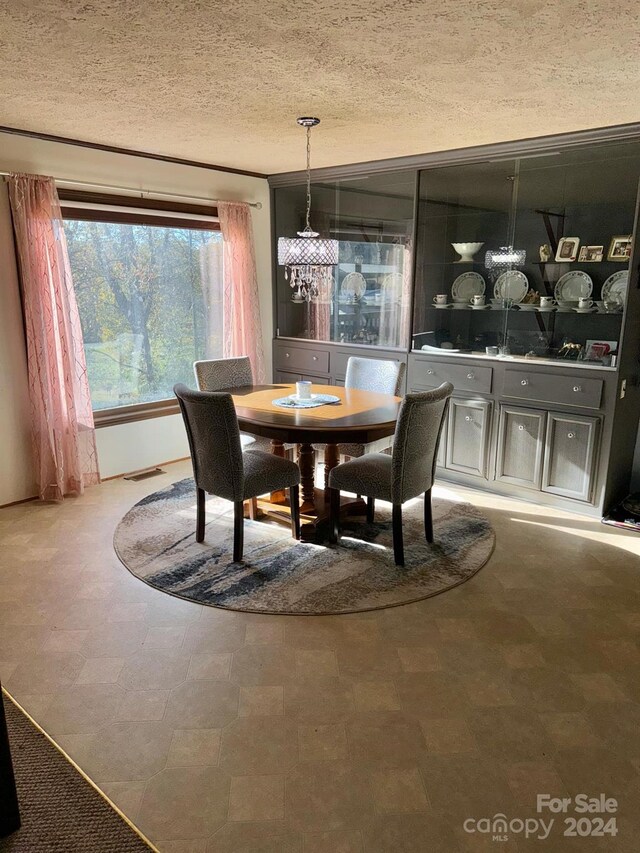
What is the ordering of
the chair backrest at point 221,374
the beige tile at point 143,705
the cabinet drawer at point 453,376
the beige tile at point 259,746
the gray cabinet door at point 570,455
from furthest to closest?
the cabinet drawer at point 453,376 < the chair backrest at point 221,374 < the gray cabinet door at point 570,455 < the beige tile at point 143,705 < the beige tile at point 259,746

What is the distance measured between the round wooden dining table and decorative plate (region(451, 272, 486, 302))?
1086 mm

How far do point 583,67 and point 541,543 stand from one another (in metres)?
2.37

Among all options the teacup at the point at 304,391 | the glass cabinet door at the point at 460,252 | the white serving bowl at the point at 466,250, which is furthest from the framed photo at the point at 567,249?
the teacup at the point at 304,391

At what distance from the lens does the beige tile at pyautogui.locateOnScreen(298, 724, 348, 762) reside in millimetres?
1946

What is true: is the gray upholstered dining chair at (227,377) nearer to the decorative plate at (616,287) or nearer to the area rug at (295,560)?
the area rug at (295,560)

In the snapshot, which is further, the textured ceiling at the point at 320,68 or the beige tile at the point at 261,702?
the beige tile at the point at 261,702

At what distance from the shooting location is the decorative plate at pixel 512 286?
413 centimetres

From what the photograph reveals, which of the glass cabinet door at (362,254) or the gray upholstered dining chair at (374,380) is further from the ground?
the glass cabinet door at (362,254)

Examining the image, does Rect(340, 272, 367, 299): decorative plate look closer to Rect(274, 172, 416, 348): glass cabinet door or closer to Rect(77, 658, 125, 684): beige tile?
A: Rect(274, 172, 416, 348): glass cabinet door

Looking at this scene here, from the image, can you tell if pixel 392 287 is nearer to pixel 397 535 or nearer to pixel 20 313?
pixel 397 535

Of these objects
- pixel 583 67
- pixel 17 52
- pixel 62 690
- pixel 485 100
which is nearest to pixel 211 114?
pixel 17 52

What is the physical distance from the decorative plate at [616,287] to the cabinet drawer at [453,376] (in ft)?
2.77

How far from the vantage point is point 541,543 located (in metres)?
3.51

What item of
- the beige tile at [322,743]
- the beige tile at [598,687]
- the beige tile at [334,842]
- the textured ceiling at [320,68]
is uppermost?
the textured ceiling at [320,68]
